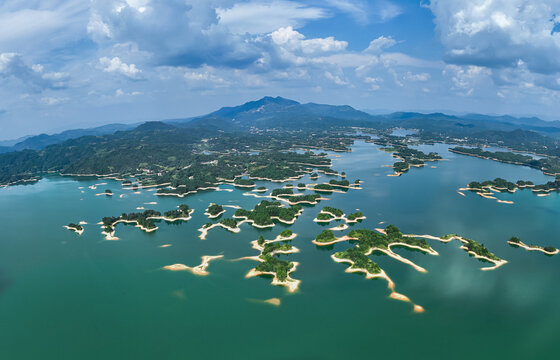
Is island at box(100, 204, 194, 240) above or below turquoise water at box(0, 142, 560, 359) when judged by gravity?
above

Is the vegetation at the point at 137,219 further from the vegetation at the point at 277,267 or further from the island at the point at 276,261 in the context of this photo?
the vegetation at the point at 277,267

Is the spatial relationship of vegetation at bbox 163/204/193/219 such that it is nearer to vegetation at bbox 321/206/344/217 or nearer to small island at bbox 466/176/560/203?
vegetation at bbox 321/206/344/217

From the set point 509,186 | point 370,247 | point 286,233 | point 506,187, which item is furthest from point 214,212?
point 509,186

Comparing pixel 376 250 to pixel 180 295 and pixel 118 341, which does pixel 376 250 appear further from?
pixel 118 341

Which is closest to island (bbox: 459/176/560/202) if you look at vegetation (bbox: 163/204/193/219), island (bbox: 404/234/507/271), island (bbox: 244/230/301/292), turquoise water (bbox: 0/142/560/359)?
turquoise water (bbox: 0/142/560/359)

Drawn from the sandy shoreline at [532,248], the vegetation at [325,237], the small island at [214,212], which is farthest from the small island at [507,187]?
the small island at [214,212]

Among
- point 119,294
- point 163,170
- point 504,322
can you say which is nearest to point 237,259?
point 119,294
